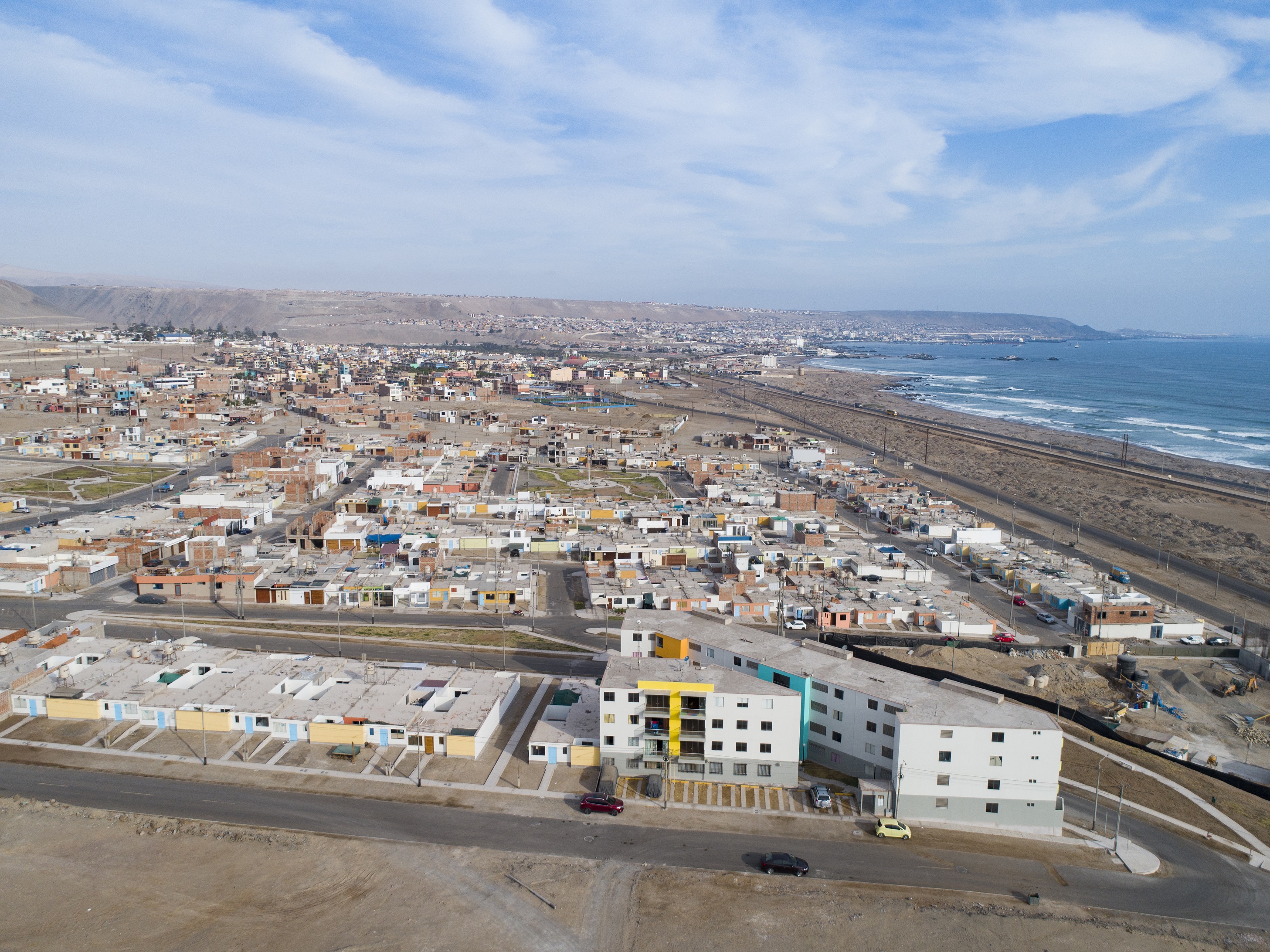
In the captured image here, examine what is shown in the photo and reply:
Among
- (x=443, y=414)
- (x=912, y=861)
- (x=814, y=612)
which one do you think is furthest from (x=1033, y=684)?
(x=443, y=414)

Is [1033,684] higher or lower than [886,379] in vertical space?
lower

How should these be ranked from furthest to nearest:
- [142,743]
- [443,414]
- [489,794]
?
Result: [443,414], [142,743], [489,794]

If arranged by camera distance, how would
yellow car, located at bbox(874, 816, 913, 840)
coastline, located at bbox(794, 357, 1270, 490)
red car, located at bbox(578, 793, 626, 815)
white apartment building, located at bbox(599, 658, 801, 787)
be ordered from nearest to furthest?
1. yellow car, located at bbox(874, 816, 913, 840)
2. red car, located at bbox(578, 793, 626, 815)
3. white apartment building, located at bbox(599, 658, 801, 787)
4. coastline, located at bbox(794, 357, 1270, 490)

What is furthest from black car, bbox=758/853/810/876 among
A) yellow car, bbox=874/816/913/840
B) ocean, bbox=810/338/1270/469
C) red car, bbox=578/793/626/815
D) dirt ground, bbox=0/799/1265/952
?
ocean, bbox=810/338/1270/469

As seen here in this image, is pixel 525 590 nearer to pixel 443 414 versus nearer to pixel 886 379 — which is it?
pixel 443 414

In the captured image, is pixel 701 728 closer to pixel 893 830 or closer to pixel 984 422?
pixel 893 830

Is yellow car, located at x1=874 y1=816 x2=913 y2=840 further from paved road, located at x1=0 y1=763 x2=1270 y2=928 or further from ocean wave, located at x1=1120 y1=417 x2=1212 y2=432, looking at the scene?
ocean wave, located at x1=1120 y1=417 x2=1212 y2=432

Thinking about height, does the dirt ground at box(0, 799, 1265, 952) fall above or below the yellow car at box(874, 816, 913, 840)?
below
